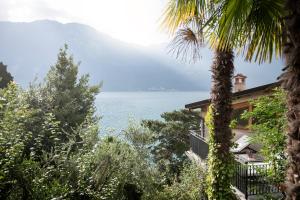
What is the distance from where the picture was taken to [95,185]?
9359 millimetres

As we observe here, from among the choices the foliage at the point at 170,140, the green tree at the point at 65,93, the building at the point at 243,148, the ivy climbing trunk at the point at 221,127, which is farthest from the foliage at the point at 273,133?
the foliage at the point at 170,140

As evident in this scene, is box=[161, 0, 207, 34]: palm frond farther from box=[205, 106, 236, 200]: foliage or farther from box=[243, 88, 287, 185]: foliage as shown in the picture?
box=[243, 88, 287, 185]: foliage

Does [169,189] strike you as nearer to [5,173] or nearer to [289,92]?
[5,173]

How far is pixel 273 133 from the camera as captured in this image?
794 centimetres

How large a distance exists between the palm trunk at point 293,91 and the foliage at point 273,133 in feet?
16.9

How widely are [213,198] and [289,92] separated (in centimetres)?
624

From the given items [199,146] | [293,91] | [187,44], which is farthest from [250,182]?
[293,91]

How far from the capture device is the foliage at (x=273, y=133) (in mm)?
7879

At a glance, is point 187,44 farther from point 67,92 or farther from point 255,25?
point 67,92

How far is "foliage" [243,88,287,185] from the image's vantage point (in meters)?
7.88

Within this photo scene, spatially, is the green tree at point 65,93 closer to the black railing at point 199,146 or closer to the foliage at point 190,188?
the black railing at point 199,146

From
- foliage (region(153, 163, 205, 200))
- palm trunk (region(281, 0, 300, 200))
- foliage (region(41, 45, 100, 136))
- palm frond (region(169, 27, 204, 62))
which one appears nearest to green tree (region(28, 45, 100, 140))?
foliage (region(41, 45, 100, 136))

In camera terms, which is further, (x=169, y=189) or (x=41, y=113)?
(x=41, y=113)

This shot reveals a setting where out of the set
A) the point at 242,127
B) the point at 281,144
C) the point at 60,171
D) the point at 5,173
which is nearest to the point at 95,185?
the point at 60,171
